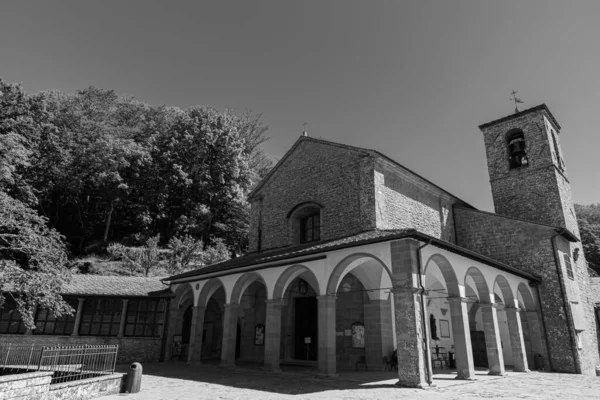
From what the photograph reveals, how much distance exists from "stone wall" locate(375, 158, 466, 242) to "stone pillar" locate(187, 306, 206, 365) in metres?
7.24

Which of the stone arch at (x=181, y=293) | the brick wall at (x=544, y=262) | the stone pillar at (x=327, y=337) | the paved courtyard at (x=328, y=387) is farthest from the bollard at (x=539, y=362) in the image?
the stone arch at (x=181, y=293)

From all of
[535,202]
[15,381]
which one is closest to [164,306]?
[15,381]

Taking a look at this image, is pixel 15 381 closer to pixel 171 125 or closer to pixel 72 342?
pixel 72 342

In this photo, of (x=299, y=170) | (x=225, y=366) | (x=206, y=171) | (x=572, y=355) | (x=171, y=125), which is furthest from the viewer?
(x=171, y=125)

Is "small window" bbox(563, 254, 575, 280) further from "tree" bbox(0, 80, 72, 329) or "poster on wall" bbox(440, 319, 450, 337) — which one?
"tree" bbox(0, 80, 72, 329)

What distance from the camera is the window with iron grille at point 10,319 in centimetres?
1491

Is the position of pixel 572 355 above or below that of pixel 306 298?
below

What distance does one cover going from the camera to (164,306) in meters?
15.4

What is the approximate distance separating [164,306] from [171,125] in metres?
19.9

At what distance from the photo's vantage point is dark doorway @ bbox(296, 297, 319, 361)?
1288 cm

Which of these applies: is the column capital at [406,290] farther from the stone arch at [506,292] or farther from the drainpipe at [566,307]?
the drainpipe at [566,307]

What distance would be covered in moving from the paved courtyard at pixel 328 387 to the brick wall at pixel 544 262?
368 centimetres

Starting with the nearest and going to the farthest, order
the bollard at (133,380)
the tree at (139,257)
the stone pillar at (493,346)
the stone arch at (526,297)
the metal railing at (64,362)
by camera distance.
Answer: the bollard at (133,380)
the metal railing at (64,362)
the stone pillar at (493,346)
the stone arch at (526,297)
the tree at (139,257)

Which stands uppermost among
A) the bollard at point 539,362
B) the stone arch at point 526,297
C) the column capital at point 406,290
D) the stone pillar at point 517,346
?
the stone arch at point 526,297
